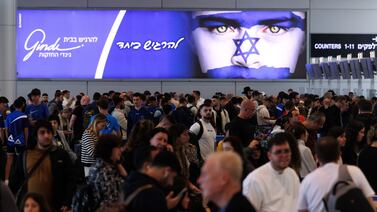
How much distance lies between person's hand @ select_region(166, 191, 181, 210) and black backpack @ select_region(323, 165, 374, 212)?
147 cm

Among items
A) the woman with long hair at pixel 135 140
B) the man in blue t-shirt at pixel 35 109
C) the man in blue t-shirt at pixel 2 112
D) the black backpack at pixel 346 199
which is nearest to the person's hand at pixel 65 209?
the woman with long hair at pixel 135 140

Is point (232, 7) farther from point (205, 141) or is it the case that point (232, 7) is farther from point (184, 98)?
point (205, 141)

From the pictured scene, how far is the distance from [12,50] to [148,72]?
8.40 metres

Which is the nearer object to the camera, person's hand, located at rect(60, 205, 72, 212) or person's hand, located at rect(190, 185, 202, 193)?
person's hand, located at rect(60, 205, 72, 212)

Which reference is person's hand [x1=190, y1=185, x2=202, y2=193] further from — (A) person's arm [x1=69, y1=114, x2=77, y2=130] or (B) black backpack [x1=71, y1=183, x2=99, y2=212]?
(A) person's arm [x1=69, y1=114, x2=77, y2=130]

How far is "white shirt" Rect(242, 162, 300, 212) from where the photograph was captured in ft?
20.9

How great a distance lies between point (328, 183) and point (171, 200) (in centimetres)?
141

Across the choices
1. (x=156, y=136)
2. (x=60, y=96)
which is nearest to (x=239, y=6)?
(x=60, y=96)

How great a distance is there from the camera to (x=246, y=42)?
29.6 m

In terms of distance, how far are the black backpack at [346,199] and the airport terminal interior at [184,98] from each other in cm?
1

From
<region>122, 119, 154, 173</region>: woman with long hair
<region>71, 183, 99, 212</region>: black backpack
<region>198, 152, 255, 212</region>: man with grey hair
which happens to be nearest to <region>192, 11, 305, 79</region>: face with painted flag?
<region>122, 119, 154, 173</region>: woman with long hair

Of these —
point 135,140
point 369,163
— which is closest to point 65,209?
point 135,140

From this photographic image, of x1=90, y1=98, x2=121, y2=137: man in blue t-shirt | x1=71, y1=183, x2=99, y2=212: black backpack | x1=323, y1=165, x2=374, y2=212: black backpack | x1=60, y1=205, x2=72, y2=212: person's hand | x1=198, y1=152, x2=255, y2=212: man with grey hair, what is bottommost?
x1=60, y1=205, x2=72, y2=212: person's hand

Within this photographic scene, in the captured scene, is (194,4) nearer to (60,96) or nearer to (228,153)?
(60,96)
